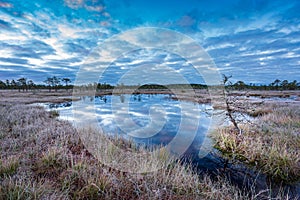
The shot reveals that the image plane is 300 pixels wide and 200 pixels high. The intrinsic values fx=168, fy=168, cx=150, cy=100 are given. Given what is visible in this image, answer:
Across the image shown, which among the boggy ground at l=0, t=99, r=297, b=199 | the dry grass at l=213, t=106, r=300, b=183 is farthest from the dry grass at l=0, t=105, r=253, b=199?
the dry grass at l=213, t=106, r=300, b=183

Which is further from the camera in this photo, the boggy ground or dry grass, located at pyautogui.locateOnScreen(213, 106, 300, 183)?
dry grass, located at pyautogui.locateOnScreen(213, 106, 300, 183)

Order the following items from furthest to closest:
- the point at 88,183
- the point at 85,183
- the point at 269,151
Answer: the point at 269,151
the point at 85,183
the point at 88,183

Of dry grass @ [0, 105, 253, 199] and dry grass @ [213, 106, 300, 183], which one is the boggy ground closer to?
dry grass @ [0, 105, 253, 199]

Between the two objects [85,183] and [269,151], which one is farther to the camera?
[269,151]

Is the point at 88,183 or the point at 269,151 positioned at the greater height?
the point at 88,183

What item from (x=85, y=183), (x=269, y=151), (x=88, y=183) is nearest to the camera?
(x=88, y=183)

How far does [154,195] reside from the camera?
4.41 metres

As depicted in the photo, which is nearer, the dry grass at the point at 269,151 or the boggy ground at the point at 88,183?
the boggy ground at the point at 88,183

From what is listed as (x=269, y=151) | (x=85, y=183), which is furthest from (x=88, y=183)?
(x=269, y=151)

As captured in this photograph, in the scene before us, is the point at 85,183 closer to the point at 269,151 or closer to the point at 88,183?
the point at 88,183

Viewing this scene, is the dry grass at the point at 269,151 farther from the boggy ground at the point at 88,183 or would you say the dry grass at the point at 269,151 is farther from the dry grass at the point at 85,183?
the dry grass at the point at 85,183

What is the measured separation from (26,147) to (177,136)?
9088mm

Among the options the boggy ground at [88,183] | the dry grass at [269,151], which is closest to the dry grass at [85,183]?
the boggy ground at [88,183]

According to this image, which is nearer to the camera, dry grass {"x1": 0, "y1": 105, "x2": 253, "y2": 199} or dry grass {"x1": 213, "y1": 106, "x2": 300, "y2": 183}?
dry grass {"x1": 0, "y1": 105, "x2": 253, "y2": 199}
